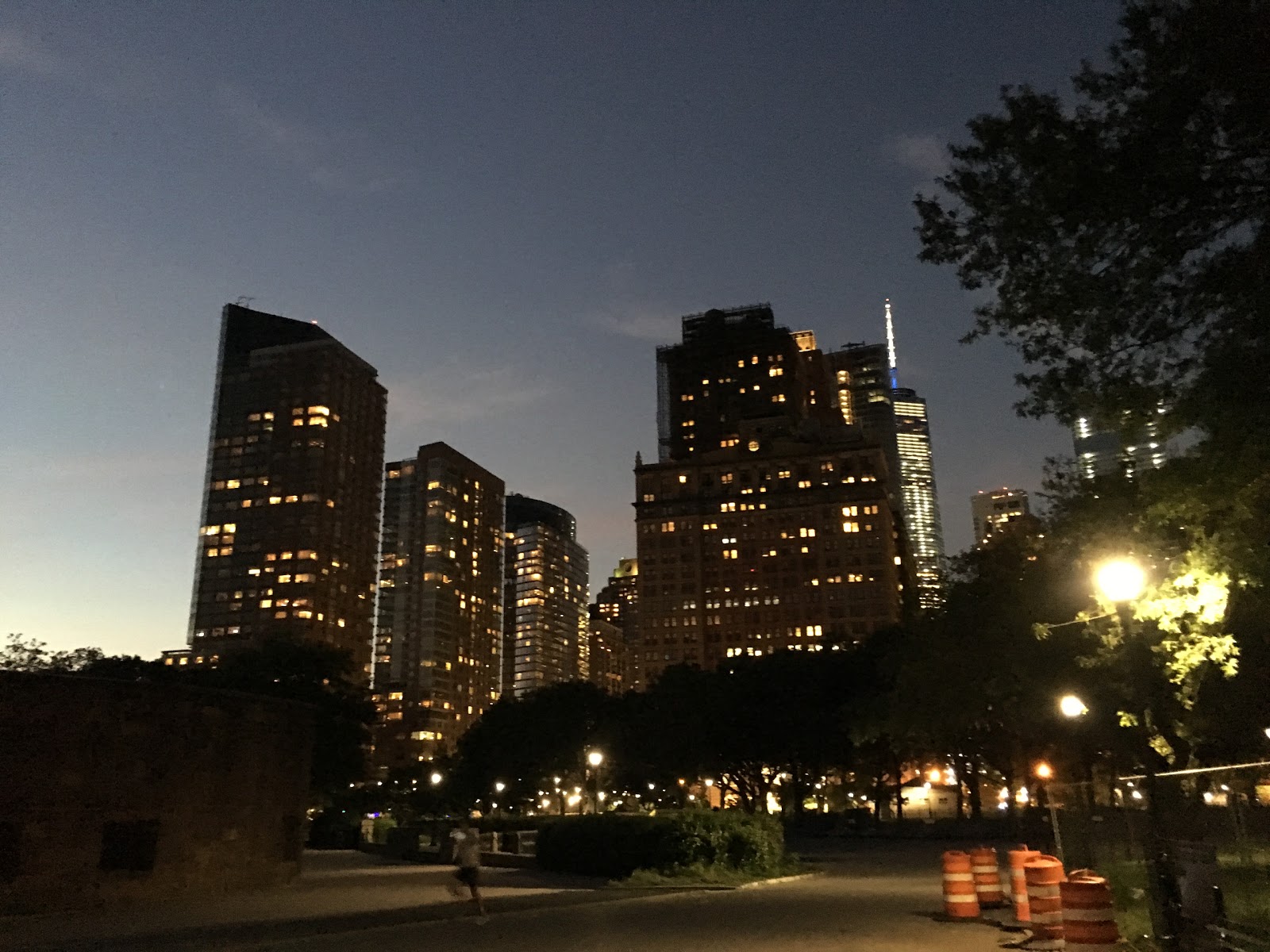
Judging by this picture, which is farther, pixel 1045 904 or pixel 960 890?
pixel 960 890

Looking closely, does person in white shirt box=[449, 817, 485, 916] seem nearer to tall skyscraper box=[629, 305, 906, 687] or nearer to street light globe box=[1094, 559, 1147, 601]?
street light globe box=[1094, 559, 1147, 601]

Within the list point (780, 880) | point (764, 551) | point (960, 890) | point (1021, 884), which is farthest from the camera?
point (764, 551)

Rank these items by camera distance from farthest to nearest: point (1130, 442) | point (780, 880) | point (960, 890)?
1. point (780, 880)
2. point (960, 890)
3. point (1130, 442)

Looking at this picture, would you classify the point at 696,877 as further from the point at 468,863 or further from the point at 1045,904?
the point at 1045,904

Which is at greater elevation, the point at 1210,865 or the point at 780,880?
the point at 1210,865

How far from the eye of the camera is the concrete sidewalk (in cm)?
1456

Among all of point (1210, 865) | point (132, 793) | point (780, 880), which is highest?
point (132, 793)

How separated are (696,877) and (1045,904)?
38.2 ft

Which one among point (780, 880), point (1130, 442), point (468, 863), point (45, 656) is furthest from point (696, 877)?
point (45, 656)

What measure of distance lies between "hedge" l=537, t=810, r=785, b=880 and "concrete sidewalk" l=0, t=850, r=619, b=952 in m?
0.83

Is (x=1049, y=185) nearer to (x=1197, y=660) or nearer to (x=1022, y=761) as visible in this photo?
(x=1197, y=660)

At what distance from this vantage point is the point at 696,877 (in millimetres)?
23125

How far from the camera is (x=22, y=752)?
19.1 m

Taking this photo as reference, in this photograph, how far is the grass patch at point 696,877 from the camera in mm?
22562
